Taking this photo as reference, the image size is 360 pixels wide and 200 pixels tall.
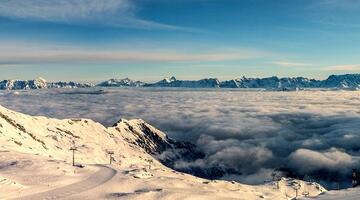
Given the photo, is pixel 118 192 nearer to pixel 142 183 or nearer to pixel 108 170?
pixel 142 183

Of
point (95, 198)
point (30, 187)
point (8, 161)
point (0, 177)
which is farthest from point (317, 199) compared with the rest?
point (8, 161)

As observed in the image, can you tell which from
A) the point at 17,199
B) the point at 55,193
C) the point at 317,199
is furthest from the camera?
the point at 55,193

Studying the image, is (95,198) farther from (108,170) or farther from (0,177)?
(108,170)

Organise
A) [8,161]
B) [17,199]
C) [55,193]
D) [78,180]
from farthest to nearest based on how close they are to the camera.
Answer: [8,161] → [78,180] → [55,193] → [17,199]

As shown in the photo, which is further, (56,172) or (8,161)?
(8,161)

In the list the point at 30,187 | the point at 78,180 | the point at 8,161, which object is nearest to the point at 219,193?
the point at 78,180

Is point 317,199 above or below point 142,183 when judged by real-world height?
above
